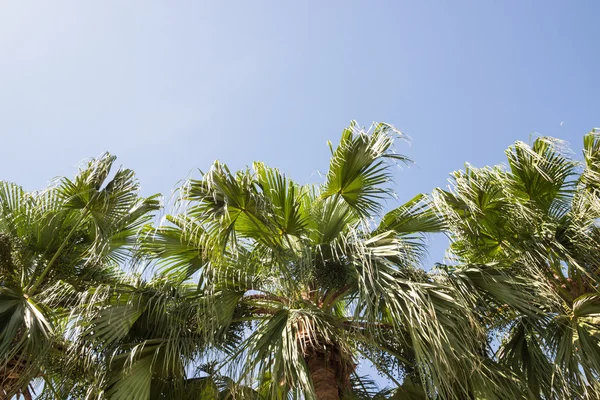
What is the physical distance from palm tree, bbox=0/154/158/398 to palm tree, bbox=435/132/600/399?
2.73 metres

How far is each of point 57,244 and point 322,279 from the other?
7.39 ft

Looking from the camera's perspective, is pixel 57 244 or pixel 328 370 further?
pixel 57 244

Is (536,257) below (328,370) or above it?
above

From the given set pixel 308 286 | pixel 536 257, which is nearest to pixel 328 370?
pixel 308 286

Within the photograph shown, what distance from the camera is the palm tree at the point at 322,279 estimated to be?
418 cm

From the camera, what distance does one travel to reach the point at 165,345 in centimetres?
468

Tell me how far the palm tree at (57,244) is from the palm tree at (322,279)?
1.42ft

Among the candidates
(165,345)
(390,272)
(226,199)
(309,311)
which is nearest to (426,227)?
(390,272)

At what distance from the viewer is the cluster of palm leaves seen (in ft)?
14.1

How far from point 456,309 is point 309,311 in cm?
109

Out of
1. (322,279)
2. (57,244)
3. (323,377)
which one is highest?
(57,244)

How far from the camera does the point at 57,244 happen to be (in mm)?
4969

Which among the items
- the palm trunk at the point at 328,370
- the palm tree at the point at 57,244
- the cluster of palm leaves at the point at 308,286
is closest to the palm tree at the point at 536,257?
the cluster of palm leaves at the point at 308,286

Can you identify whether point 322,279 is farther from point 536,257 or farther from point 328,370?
point 536,257
